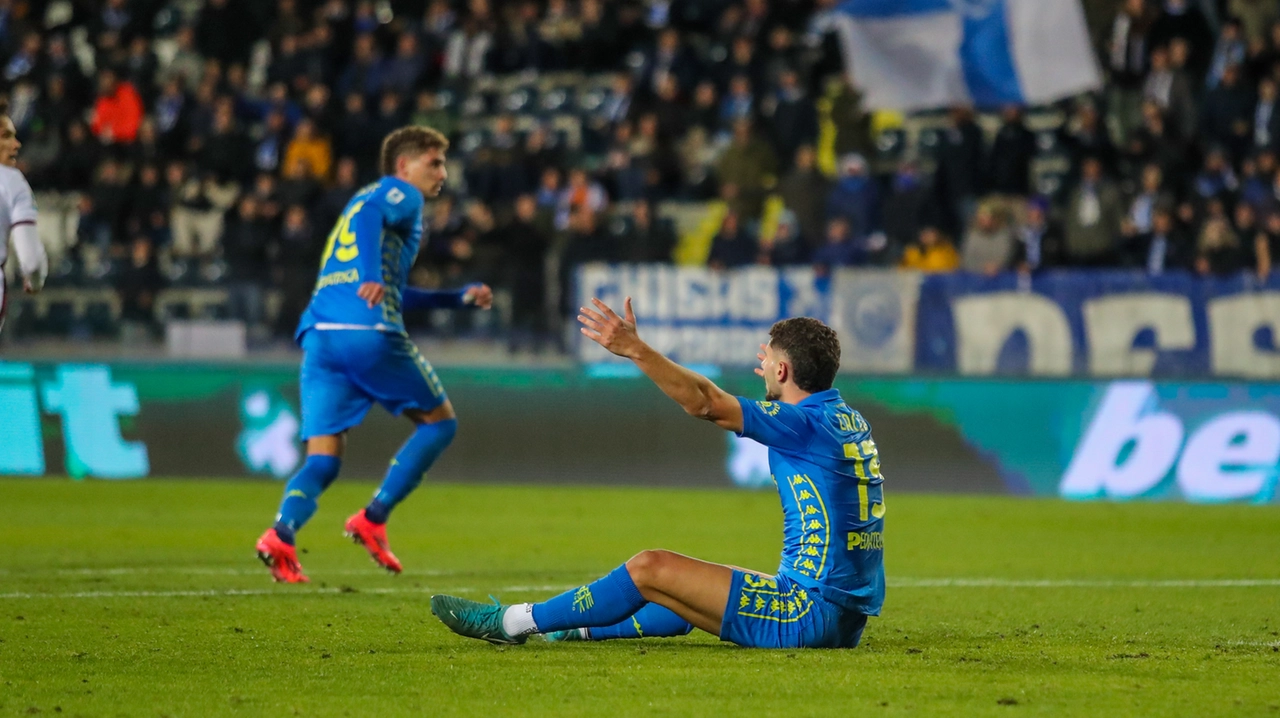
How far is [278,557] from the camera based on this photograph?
27.8 feet

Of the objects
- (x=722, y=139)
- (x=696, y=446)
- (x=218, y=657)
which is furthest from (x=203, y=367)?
(x=218, y=657)

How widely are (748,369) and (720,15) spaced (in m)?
8.37

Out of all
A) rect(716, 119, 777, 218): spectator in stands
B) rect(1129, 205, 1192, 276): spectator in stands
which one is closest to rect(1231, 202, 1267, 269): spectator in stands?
rect(1129, 205, 1192, 276): spectator in stands

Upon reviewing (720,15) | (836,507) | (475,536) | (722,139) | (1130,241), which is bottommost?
(475,536)

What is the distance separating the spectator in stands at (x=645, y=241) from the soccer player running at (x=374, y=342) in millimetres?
8703

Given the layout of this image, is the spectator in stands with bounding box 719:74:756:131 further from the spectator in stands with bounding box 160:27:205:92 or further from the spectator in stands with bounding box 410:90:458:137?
the spectator in stands with bounding box 160:27:205:92

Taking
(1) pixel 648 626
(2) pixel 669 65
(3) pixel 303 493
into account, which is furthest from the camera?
(2) pixel 669 65

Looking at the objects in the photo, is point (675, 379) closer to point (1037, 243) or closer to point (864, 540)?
point (864, 540)

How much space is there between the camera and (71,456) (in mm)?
14992

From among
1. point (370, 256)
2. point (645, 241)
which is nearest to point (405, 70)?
point (645, 241)

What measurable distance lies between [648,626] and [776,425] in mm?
1054

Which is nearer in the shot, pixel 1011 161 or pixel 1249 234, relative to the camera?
pixel 1249 234

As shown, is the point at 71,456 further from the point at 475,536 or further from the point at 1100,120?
the point at 1100,120

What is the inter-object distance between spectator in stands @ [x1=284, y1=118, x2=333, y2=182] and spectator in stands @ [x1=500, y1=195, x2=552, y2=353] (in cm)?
393
